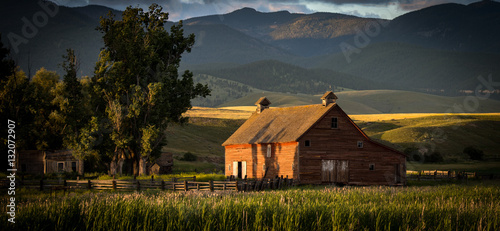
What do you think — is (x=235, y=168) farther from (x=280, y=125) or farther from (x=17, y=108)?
(x=17, y=108)

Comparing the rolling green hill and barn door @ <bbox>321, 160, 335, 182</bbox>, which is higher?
the rolling green hill

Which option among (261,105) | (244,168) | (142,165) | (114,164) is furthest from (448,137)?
(114,164)

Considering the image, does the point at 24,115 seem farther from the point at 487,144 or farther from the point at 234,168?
the point at 487,144

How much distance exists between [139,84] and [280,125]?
14461 millimetres

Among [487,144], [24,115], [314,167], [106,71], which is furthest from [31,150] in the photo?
[487,144]

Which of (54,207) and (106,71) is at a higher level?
(106,71)

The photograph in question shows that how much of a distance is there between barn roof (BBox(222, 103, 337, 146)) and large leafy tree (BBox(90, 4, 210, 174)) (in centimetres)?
722

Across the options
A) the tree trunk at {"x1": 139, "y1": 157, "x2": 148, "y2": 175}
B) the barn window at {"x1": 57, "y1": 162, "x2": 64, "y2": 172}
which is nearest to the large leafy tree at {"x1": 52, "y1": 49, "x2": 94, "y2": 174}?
the barn window at {"x1": 57, "y1": 162, "x2": 64, "y2": 172}

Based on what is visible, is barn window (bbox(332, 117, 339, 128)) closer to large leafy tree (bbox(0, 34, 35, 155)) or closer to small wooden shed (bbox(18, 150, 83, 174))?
small wooden shed (bbox(18, 150, 83, 174))

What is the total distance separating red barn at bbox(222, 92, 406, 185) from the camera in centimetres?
4991

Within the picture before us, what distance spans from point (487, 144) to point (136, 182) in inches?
3478

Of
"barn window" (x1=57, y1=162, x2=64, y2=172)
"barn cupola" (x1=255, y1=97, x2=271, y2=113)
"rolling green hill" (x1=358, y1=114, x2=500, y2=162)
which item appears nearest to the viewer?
"barn window" (x1=57, y1=162, x2=64, y2=172)

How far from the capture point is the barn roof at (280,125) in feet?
168

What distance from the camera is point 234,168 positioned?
191 ft
